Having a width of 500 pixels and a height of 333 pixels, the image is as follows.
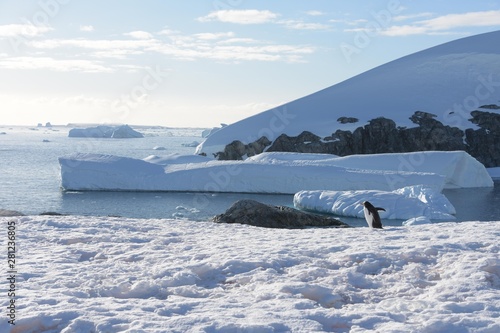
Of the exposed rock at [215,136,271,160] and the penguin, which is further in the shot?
the exposed rock at [215,136,271,160]

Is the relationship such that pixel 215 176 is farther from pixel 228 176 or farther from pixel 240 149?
pixel 240 149

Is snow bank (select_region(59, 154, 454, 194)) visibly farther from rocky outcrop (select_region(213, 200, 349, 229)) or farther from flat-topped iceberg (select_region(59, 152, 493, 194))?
rocky outcrop (select_region(213, 200, 349, 229))

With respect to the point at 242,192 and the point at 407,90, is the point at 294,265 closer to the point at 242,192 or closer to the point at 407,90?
the point at 242,192

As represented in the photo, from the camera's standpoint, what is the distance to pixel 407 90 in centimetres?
6062

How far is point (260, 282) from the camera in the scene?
6191 mm

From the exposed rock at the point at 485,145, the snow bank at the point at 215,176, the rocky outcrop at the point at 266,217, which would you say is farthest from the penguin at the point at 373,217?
the exposed rock at the point at 485,145

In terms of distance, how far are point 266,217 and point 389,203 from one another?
29.1 ft

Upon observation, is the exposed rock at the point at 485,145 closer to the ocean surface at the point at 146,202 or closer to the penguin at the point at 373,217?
the ocean surface at the point at 146,202

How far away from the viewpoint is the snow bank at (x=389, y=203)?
22.1 meters

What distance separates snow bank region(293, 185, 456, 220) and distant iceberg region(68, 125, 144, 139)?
99.8 metres

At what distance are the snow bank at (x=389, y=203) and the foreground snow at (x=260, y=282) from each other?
518 inches

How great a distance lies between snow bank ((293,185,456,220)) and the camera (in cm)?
2208

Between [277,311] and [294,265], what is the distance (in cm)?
161

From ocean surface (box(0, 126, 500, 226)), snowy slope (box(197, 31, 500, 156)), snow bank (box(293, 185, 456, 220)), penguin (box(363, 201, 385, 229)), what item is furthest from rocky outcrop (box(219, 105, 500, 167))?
penguin (box(363, 201, 385, 229))
